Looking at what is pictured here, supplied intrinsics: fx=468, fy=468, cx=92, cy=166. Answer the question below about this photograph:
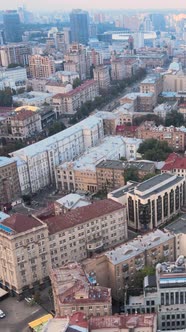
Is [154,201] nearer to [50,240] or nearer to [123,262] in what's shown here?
[123,262]

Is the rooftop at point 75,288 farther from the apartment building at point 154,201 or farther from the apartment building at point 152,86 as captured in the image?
the apartment building at point 152,86

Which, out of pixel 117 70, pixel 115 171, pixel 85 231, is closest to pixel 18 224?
pixel 85 231

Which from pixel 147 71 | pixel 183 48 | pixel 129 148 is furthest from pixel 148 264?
pixel 183 48

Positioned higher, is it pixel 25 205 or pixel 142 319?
pixel 142 319

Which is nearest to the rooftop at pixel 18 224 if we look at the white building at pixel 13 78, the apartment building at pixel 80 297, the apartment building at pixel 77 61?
the apartment building at pixel 80 297

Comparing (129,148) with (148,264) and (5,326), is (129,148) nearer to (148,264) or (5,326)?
(148,264)

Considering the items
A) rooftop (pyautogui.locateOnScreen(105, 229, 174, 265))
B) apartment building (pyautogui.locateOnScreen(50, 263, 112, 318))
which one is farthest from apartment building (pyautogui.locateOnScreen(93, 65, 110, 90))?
apartment building (pyautogui.locateOnScreen(50, 263, 112, 318))
